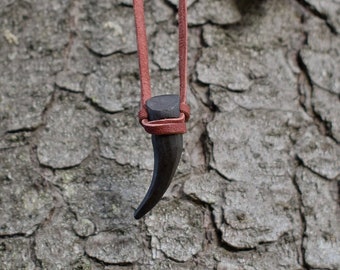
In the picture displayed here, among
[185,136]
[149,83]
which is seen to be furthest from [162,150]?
[185,136]

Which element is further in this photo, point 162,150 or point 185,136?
point 185,136

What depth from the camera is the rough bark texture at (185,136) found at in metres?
1.29

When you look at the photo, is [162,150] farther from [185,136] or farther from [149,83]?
[185,136]

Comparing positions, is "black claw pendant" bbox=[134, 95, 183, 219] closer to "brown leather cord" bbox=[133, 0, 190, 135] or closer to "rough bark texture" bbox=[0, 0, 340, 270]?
"brown leather cord" bbox=[133, 0, 190, 135]

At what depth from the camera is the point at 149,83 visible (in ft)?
3.94

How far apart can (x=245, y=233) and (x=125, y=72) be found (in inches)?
17.5

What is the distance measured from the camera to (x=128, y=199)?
1312 mm

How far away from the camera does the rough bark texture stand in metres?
1.29

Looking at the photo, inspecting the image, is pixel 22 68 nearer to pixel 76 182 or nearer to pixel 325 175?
pixel 76 182

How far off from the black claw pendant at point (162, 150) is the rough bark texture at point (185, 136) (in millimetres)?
121

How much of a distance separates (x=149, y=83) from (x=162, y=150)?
0.13 m

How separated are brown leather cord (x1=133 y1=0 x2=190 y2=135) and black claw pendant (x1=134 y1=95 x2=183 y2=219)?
12mm

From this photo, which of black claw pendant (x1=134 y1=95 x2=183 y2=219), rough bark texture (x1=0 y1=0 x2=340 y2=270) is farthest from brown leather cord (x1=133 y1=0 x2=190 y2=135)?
rough bark texture (x1=0 y1=0 x2=340 y2=270)

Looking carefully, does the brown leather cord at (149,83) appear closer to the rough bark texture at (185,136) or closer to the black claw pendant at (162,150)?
the black claw pendant at (162,150)
